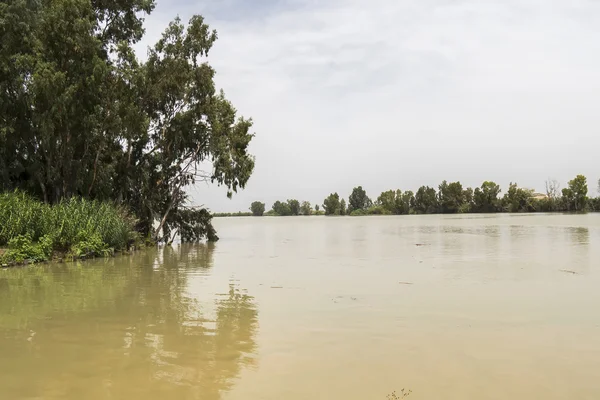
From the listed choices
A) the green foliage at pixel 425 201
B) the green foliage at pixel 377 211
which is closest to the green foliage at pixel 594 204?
the green foliage at pixel 425 201

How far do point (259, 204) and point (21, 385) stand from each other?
160 metres

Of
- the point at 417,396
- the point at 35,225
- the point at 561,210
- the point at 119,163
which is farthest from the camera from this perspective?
the point at 561,210

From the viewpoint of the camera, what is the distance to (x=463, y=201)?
374ft

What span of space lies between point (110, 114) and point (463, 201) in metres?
106

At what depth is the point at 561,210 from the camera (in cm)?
9831

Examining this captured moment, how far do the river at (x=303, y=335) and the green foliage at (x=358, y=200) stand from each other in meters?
133

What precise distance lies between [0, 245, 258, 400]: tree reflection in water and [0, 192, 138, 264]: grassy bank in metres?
5.19

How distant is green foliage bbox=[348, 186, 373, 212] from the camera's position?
476 feet

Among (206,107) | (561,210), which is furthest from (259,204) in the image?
(206,107)

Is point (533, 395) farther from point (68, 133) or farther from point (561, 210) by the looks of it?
point (561, 210)

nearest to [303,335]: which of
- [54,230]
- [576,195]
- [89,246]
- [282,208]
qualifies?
[89,246]

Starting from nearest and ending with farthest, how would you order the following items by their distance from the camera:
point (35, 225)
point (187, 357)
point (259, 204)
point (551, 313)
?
point (187, 357)
point (551, 313)
point (35, 225)
point (259, 204)

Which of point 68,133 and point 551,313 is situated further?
point 68,133

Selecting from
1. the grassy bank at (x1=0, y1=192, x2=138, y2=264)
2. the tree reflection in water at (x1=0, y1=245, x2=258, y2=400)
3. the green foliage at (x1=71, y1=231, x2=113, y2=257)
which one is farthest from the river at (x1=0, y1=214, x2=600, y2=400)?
the green foliage at (x1=71, y1=231, x2=113, y2=257)
